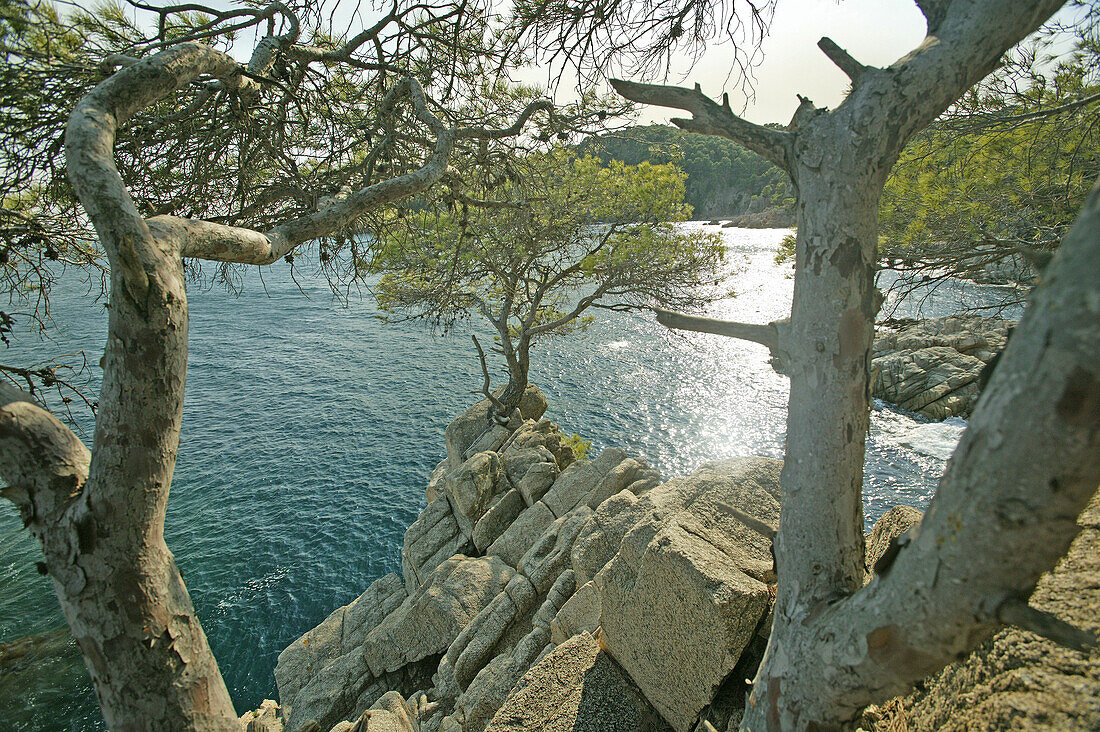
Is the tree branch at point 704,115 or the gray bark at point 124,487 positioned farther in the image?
the tree branch at point 704,115

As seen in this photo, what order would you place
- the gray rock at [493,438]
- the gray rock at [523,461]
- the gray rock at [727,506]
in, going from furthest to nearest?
1. the gray rock at [493,438]
2. the gray rock at [523,461]
3. the gray rock at [727,506]

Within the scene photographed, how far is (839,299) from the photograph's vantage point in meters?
2.15

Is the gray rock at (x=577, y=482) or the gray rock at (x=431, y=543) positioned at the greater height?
the gray rock at (x=577, y=482)

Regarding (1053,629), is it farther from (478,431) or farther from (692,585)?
(478,431)

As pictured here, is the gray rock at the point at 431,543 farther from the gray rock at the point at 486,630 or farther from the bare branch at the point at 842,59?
the bare branch at the point at 842,59

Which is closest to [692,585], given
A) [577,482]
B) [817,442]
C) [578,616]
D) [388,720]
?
[817,442]

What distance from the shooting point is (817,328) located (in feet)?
7.17

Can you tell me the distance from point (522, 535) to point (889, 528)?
6.79 meters

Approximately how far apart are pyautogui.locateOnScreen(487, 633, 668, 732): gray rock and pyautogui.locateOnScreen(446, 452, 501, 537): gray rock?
6.35 m

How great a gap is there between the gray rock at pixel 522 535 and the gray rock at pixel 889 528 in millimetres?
6327

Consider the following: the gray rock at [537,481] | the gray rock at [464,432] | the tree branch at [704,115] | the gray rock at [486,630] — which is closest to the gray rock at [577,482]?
the gray rock at [537,481]

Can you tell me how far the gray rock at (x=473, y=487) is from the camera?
34.4 ft

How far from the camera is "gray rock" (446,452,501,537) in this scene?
34.4 ft

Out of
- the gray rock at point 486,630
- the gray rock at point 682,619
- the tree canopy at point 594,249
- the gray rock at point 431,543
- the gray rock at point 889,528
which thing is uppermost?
the tree canopy at point 594,249
